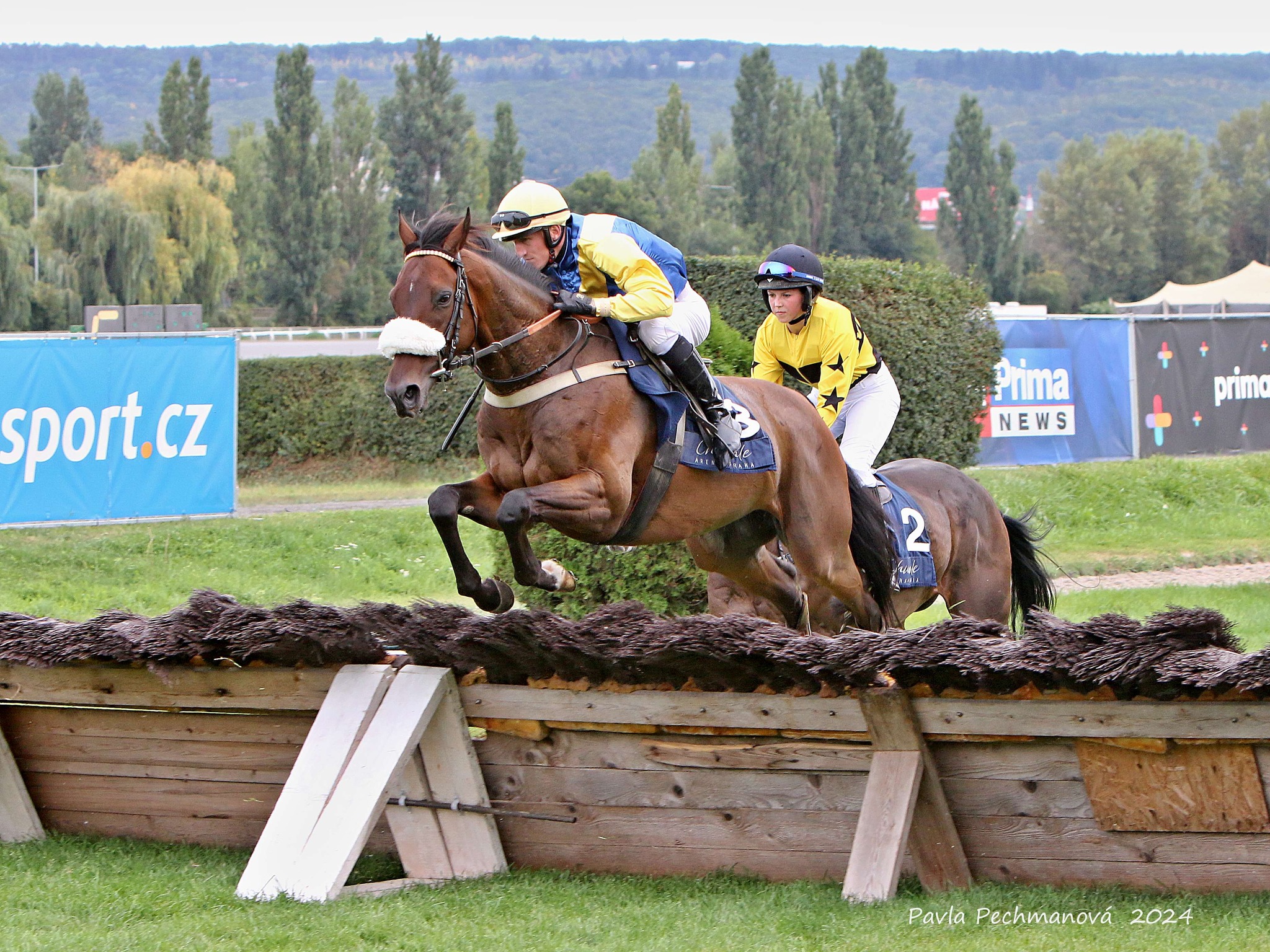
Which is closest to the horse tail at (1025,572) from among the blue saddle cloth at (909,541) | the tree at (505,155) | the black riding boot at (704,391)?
the blue saddle cloth at (909,541)

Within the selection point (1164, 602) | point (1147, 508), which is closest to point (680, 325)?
point (1164, 602)

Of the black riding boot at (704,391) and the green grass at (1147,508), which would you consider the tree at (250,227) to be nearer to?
the green grass at (1147,508)

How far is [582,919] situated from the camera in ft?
11.7

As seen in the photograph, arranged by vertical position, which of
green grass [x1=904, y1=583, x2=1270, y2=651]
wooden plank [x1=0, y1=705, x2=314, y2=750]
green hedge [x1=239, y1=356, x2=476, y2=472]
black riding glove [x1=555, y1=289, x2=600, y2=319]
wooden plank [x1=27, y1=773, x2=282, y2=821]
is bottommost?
green hedge [x1=239, y1=356, x2=476, y2=472]

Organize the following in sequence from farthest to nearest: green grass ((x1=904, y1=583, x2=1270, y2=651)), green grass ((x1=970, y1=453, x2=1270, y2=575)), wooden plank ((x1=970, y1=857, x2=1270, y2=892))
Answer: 1. green grass ((x1=970, y1=453, x2=1270, y2=575))
2. green grass ((x1=904, y1=583, x2=1270, y2=651))
3. wooden plank ((x1=970, y1=857, x2=1270, y2=892))

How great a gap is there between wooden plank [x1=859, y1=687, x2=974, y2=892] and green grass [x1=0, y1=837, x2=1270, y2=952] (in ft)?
0.24

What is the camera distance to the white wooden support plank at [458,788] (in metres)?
4.04

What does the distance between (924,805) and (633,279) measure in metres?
2.00

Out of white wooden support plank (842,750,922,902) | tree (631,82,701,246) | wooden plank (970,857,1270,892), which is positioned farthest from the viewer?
tree (631,82,701,246)

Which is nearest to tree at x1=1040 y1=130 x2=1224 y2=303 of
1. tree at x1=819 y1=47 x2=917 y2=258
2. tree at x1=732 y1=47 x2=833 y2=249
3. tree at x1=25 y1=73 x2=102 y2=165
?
tree at x1=819 y1=47 x2=917 y2=258

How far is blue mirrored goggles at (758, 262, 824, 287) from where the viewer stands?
5719 millimetres

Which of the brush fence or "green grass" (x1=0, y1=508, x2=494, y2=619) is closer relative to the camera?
the brush fence

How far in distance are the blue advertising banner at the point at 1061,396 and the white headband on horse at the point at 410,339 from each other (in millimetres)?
11024

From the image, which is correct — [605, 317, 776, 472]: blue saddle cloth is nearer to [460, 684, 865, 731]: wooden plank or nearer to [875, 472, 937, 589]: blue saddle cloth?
[875, 472, 937, 589]: blue saddle cloth
